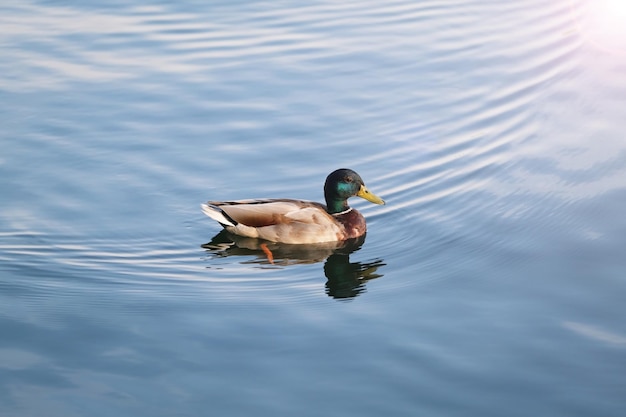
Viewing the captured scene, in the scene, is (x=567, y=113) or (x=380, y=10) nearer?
(x=567, y=113)

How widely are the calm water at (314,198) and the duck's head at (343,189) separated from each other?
0.36 metres

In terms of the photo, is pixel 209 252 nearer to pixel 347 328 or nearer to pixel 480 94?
pixel 347 328

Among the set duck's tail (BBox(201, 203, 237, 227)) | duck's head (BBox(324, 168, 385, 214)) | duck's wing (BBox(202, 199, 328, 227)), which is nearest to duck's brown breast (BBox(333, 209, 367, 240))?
duck's head (BBox(324, 168, 385, 214))

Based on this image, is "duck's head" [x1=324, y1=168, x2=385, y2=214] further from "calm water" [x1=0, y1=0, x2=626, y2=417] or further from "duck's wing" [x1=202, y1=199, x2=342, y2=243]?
"calm water" [x1=0, y1=0, x2=626, y2=417]

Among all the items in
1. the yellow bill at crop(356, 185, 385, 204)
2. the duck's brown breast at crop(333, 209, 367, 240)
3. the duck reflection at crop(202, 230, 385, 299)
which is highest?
the yellow bill at crop(356, 185, 385, 204)

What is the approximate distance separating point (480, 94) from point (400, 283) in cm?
519

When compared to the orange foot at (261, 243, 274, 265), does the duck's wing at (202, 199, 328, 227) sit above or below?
above

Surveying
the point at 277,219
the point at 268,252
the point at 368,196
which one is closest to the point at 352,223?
the point at 368,196

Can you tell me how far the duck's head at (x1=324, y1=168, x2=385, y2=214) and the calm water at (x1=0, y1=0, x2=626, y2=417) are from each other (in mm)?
363

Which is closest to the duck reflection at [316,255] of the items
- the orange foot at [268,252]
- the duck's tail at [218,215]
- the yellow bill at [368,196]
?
the orange foot at [268,252]

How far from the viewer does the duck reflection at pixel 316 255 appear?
34.7 feet

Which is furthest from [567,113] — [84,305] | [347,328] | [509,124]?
[84,305]

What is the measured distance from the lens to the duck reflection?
34.7 feet

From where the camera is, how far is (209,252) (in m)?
11.1
